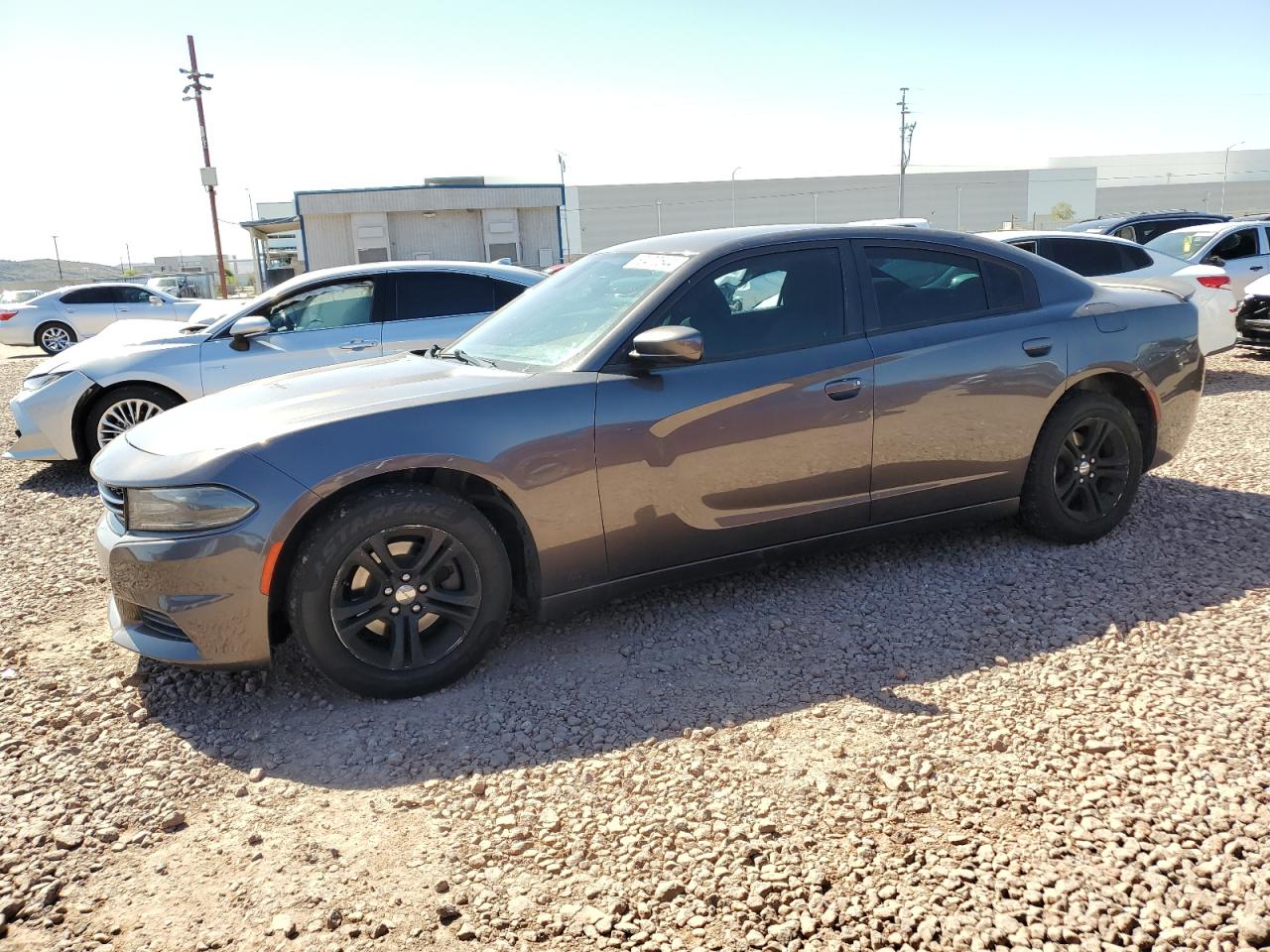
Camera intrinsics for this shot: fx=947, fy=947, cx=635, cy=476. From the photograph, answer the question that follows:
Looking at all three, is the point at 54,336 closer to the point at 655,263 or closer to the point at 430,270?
the point at 430,270

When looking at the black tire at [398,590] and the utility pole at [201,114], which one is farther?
the utility pole at [201,114]

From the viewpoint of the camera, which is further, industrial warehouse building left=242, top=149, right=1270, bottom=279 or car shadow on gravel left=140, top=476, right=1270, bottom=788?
industrial warehouse building left=242, top=149, right=1270, bottom=279

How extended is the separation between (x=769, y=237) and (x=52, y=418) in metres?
5.93

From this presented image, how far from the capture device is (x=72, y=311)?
20.0 metres

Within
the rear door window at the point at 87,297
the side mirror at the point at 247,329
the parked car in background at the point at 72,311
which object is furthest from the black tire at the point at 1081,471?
the rear door window at the point at 87,297

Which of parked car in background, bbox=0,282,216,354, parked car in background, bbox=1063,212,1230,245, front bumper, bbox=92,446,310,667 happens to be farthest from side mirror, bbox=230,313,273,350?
parked car in background, bbox=0,282,216,354

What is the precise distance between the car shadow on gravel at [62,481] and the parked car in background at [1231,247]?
12199 millimetres

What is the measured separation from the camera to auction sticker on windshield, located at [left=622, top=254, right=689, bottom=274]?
404 cm

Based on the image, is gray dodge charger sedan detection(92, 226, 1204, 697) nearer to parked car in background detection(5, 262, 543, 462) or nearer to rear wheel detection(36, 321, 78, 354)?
parked car in background detection(5, 262, 543, 462)

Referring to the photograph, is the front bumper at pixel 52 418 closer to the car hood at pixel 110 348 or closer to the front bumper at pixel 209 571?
the car hood at pixel 110 348

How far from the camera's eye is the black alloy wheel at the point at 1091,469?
4711mm

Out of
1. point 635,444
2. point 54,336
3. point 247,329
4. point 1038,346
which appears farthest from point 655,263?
point 54,336

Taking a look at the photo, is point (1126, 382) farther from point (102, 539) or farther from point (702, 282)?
point (102, 539)

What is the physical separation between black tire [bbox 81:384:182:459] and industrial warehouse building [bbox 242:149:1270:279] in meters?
35.6
